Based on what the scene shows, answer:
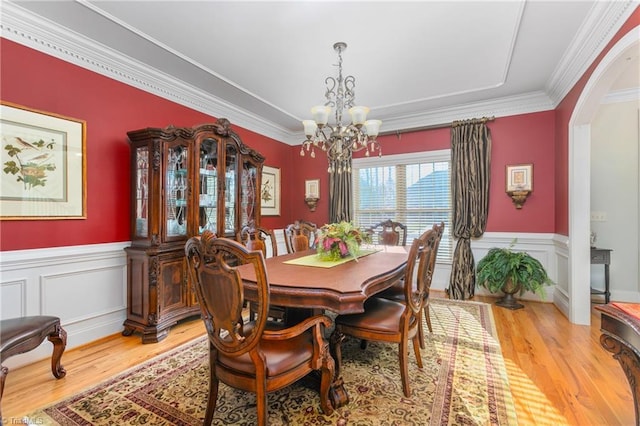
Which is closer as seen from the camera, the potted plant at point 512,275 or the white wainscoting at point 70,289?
the white wainscoting at point 70,289

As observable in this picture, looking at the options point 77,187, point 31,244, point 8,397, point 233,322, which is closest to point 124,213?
point 77,187

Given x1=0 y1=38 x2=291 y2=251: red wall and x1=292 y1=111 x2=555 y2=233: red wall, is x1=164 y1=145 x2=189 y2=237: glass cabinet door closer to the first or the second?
x1=0 y1=38 x2=291 y2=251: red wall

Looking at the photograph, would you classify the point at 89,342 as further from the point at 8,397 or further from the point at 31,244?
the point at 31,244

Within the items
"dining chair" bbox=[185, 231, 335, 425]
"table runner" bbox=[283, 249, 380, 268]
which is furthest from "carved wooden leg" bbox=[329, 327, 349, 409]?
"table runner" bbox=[283, 249, 380, 268]

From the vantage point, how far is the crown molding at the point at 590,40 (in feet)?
6.93

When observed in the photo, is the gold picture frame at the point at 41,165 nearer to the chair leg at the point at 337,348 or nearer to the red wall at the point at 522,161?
the chair leg at the point at 337,348

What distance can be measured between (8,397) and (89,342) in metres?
0.81

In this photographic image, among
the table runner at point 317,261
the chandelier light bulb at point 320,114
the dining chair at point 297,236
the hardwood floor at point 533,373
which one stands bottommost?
the hardwood floor at point 533,373

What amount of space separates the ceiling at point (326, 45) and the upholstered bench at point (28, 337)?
2.12 m

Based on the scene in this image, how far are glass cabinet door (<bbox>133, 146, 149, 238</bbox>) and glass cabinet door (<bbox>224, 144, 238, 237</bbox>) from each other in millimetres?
869

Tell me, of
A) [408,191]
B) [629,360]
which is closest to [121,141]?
[408,191]

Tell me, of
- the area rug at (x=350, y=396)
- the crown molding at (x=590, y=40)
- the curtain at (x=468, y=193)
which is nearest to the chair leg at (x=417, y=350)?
the area rug at (x=350, y=396)

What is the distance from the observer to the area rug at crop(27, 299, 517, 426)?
5.60 feet

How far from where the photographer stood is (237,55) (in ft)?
9.47
